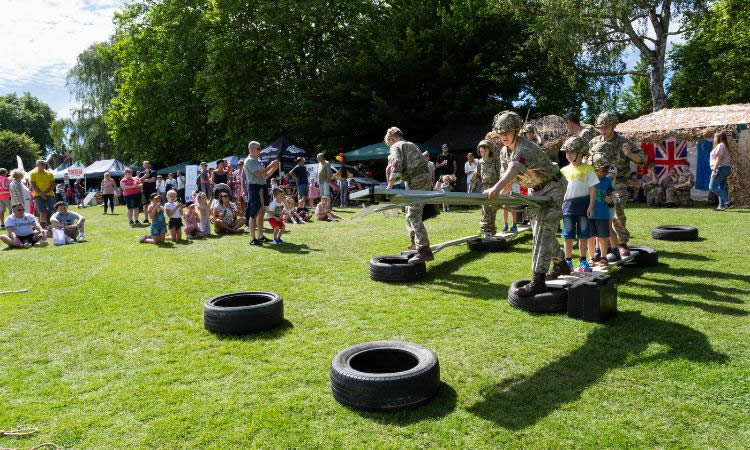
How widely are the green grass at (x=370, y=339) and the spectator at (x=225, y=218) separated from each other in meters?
5.01

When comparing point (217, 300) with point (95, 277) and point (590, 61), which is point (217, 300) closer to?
point (95, 277)

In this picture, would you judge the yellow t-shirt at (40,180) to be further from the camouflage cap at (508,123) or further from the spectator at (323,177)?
the camouflage cap at (508,123)

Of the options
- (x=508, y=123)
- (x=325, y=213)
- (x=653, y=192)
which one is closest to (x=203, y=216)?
(x=325, y=213)

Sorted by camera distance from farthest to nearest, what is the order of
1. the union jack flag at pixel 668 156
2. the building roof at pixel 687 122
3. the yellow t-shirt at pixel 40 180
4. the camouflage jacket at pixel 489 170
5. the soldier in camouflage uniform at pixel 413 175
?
the union jack flag at pixel 668 156, the building roof at pixel 687 122, the yellow t-shirt at pixel 40 180, the camouflage jacket at pixel 489 170, the soldier in camouflage uniform at pixel 413 175

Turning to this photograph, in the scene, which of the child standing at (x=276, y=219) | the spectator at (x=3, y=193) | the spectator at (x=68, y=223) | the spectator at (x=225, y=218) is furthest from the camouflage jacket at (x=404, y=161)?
the spectator at (x=3, y=193)

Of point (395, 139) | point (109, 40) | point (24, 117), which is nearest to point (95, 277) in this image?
point (395, 139)

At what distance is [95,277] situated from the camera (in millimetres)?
8312

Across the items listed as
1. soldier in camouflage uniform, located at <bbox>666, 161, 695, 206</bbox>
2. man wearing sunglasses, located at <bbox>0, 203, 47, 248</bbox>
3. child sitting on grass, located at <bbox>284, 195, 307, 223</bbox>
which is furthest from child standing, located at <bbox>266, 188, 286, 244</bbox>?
soldier in camouflage uniform, located at <bbox>666, 161, 695, 206</bbox>

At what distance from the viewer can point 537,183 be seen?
5770 millimetres

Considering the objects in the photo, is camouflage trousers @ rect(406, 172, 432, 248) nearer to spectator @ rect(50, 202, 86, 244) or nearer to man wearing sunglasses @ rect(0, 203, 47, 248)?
spectator @ rect(50, 202, 86, 244)

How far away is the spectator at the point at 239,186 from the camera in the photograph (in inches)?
670

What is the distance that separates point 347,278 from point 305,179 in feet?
41.5

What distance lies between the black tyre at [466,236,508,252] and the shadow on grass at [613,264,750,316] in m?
2.40

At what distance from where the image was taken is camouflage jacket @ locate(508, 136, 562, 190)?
5.48 meters
